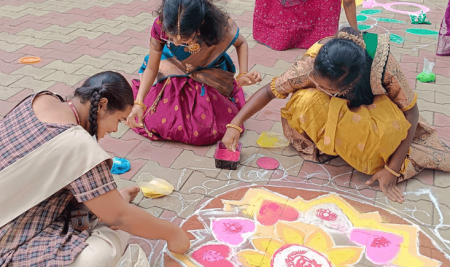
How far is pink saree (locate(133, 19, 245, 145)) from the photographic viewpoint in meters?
3.20

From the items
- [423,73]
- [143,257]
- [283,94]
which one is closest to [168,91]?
[283,94]

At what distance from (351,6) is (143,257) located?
127 inches

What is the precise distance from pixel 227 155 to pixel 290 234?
817 mm

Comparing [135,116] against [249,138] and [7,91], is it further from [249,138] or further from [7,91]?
[7,91]

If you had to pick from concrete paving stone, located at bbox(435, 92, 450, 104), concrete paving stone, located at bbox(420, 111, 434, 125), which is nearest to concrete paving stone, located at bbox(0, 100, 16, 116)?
concrete paving stone, located at bbox(420, 111, 434, 125)

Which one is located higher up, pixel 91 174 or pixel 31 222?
pixel 91 174

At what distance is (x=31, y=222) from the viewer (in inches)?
69.9

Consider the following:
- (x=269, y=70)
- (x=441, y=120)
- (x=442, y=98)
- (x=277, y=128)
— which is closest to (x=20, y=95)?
(x=277, y=128)

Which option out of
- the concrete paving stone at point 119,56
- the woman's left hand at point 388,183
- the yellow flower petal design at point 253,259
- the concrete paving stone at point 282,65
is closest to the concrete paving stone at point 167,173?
the yellow flower petal design at point 253,259

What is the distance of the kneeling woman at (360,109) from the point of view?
240cm

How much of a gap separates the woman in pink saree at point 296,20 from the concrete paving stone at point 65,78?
217cm

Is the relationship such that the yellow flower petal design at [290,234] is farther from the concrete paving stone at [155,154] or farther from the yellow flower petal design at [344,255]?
the concrete paving stone at [155,154]

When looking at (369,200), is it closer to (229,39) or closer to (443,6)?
(229,39)

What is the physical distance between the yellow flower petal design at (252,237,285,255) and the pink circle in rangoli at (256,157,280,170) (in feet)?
2.31
